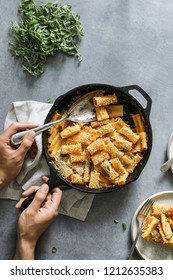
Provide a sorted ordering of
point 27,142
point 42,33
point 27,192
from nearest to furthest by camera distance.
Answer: point 27,142
point 27,192
point 42,33

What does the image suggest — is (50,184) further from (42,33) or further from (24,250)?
(42,33)

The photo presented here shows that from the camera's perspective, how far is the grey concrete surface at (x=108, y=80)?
10.1ft

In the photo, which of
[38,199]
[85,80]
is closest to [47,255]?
[38,199]

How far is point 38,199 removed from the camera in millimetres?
2865

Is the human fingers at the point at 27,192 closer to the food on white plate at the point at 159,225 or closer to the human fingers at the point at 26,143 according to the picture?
the human fingers at the point at 26,143

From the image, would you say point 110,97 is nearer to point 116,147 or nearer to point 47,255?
point 116,147

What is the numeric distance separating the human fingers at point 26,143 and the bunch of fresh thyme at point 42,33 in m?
0.48

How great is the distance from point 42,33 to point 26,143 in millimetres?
748

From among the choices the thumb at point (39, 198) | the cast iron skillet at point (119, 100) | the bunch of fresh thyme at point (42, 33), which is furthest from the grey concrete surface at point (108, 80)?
the thumb at point (39, 198)

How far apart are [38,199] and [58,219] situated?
287 millimetres

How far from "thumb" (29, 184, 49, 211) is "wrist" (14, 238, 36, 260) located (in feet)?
0.75

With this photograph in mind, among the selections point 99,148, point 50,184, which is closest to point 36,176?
point 50,184

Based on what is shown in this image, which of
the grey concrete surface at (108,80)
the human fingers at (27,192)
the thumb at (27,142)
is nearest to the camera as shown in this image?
the thumb at (27,142)

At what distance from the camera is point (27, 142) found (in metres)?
2.86
